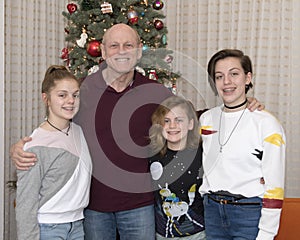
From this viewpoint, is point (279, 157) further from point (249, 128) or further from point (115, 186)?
point (115, 186)

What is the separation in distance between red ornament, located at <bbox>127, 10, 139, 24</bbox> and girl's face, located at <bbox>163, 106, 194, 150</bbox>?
109 centimetres

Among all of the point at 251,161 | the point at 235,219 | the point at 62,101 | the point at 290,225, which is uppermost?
the point at 62,101

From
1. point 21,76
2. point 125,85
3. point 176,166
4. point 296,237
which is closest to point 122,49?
point 125,85

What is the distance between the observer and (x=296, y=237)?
2.90 meters

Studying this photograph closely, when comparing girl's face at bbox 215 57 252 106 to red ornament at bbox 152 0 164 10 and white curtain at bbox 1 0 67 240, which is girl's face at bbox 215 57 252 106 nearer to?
red ornament at bbox 152 0 164 10

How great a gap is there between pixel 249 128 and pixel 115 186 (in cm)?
71

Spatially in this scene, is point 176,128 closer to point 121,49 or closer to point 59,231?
point 121,49

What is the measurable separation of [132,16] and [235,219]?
5.53ft

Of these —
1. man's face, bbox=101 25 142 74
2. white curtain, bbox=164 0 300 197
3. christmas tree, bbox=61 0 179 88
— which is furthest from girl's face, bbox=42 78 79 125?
white curtain, bbox=164 0 300 197

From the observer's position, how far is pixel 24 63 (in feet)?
13.4

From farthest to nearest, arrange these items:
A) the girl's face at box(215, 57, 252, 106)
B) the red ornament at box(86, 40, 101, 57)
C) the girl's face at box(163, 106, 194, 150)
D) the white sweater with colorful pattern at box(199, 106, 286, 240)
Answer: the red ornament at box(86, 40, 101, 57) → the girl's face at box(163, 106, 194, 150) → the girl's face at box(215, 57, 252, 106) → the white sweater with colorful pattern at box(199, 106, 286, 240)

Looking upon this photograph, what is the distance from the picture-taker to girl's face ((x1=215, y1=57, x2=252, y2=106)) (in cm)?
212

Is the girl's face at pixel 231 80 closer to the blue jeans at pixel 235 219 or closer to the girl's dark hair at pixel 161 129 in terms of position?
the girl's dark hair at pixel 161 129

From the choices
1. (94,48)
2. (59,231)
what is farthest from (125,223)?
(94,48)
